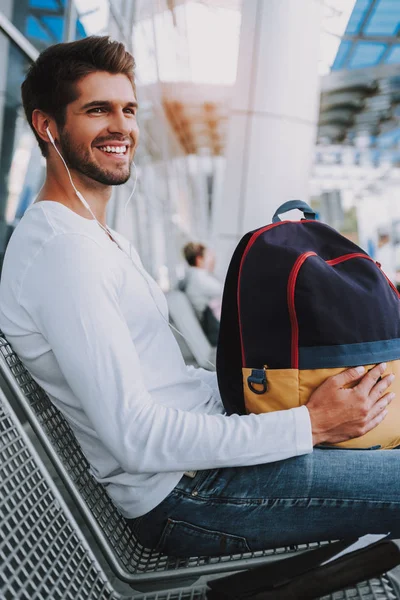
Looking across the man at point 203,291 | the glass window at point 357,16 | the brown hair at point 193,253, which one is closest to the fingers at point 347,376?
the man at point 203,291

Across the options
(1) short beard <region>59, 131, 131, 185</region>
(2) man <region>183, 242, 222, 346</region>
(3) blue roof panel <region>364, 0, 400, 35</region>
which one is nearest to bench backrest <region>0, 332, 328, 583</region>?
(1) short beard <region>59, 131, 131, 185</region>

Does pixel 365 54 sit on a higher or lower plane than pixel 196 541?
lower

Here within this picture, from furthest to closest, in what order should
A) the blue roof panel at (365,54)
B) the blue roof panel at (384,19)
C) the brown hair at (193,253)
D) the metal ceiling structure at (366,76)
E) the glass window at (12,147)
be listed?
1. the blue roof panel at (365,54)
2. the metal ceiling structure at (366,76)
3. the blue roof panel at (384,19)
4. the brown hair at (193,253)
5. the glass window at (12,147)

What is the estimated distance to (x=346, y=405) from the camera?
4.25ft

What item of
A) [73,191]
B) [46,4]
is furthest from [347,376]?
[46,4]

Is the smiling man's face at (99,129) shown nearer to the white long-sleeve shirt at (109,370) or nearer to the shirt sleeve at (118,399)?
the white long-sleeve shirt at (109,370)

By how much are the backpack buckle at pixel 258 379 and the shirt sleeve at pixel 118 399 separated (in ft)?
0.31

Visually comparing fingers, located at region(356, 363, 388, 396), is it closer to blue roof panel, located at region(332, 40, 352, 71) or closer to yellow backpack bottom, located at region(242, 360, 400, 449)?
yellow backpack bottom, located at region(242, 360, 400, 449)

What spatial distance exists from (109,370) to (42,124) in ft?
2.66

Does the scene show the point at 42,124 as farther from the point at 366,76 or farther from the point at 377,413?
the point at 366,76

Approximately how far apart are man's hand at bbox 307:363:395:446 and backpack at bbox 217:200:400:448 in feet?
0.08

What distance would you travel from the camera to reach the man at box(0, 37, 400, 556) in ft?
3.91

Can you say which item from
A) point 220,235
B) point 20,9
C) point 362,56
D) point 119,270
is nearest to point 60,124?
point 119,270

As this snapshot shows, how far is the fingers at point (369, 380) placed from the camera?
1.32 metres
